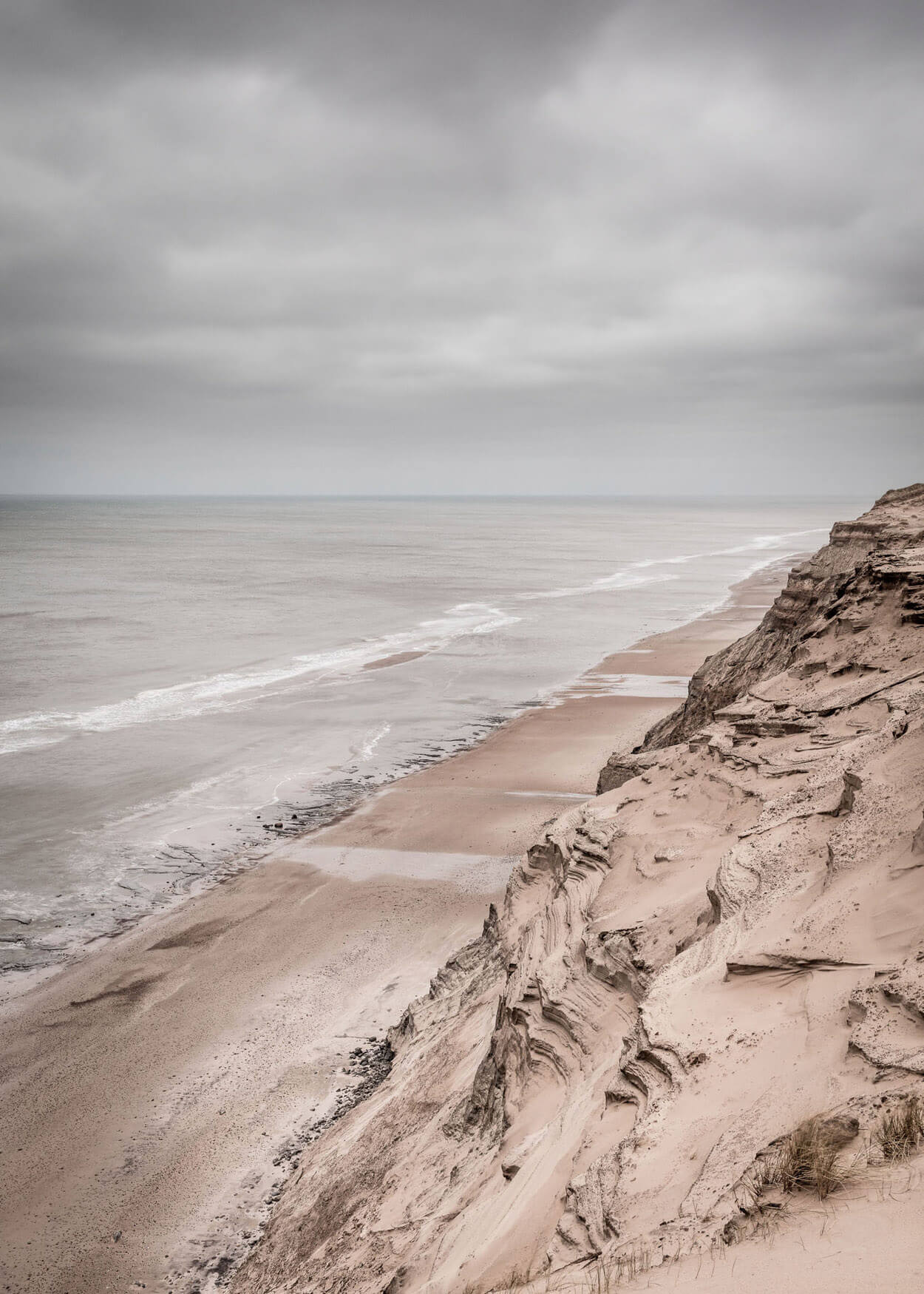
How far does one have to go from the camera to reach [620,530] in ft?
482

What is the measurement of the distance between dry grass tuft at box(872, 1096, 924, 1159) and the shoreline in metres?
7.65

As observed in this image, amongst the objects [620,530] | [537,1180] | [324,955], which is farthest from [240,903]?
[620,530]

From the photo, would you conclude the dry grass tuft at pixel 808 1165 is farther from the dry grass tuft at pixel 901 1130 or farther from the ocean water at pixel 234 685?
the ocean water at pixel 234 685

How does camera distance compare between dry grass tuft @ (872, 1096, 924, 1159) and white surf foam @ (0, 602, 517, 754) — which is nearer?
dry grass tuft @ (872, 1096, 924, 1159)

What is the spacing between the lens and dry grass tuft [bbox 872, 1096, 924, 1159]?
155 inches

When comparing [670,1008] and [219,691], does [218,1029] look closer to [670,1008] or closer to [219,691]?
[670,1008]

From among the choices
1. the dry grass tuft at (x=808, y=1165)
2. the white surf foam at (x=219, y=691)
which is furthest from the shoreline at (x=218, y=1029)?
the white surf foam at (x=219, y=691)

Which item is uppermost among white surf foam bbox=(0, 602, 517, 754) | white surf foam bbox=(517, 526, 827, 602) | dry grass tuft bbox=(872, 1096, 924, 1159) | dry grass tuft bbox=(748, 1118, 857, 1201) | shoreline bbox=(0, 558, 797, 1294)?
white surf foam bbox=(517, 526, 827, 602)

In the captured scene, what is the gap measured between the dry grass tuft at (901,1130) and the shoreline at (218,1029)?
765cm

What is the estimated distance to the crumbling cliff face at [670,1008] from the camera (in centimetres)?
499

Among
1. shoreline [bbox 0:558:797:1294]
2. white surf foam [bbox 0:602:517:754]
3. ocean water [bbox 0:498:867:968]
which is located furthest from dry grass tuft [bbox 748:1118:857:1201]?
white surf foam [bbox 0:602:517:754]

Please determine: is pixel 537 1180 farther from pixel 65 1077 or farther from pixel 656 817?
pixel 65 1077

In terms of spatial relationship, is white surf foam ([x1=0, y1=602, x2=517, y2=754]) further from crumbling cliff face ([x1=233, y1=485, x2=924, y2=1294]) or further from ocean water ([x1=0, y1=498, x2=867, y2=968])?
crumbling cliff face ([x1=233, y1=485, x2=924, y2=1294])

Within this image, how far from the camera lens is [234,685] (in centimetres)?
3541
